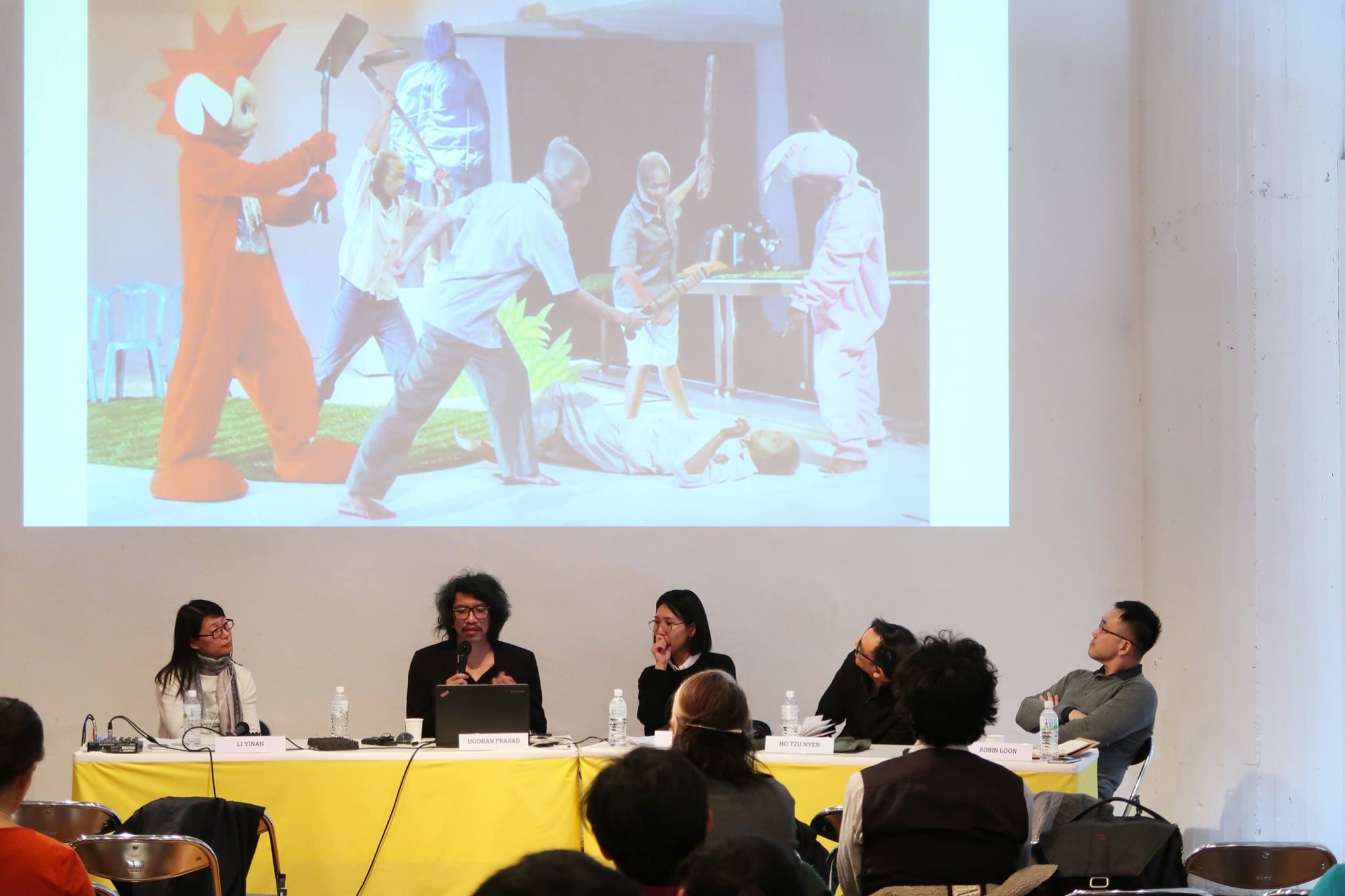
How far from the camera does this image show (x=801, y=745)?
13.0 ft

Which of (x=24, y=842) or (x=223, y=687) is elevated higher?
(x=24, y=842)

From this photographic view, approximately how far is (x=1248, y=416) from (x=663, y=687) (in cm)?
239

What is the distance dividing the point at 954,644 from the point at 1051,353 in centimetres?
326

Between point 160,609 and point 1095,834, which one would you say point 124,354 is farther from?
point 1095,834

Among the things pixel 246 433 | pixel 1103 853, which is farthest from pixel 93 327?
pixel 1103 853

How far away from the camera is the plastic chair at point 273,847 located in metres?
3.55

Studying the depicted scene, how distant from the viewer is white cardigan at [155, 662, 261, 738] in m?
4.25

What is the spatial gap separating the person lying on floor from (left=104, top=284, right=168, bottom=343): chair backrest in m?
1.28

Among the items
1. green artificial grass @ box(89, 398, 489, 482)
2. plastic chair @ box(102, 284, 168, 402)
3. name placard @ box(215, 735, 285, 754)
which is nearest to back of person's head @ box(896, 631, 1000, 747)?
name placard @ box(215, 735, 285, 754)

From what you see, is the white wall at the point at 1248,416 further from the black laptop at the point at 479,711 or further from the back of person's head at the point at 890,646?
the black laptop at the point at 479,711

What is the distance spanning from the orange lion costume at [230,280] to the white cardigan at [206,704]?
0.97 metres

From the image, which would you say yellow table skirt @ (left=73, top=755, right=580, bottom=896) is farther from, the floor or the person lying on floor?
the person lying on floor

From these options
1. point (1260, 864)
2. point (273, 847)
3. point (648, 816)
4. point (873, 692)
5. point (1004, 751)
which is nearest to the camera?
point (648, 816)

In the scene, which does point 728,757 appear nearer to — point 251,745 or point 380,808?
point 380,808
